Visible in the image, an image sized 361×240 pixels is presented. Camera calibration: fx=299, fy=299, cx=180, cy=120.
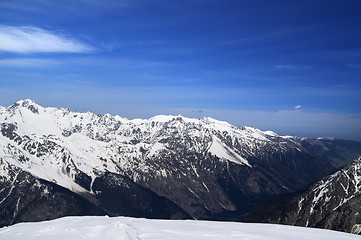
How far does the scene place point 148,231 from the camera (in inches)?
1241

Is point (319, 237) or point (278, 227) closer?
point (319, 237)

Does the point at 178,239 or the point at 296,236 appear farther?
the point at 296,236

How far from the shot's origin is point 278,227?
35031 mm

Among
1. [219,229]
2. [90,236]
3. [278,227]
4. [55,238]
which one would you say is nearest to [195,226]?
[219,229]

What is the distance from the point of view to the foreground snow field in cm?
2911

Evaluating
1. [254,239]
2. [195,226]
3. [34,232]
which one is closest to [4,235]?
[34,232]

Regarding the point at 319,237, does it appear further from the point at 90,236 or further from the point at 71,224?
the point at 71,224

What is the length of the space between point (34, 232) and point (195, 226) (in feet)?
56.8

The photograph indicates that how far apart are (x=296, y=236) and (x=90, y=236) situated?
68.2 ft

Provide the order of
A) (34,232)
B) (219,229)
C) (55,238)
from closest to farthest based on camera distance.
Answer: (55,238) → (34,232) → (219,229)

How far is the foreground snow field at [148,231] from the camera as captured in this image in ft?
95.5

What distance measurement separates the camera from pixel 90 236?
28.8 metres

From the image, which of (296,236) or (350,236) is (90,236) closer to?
(296,236)

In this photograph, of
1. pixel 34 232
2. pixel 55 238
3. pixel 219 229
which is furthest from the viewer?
pixel 219 229
